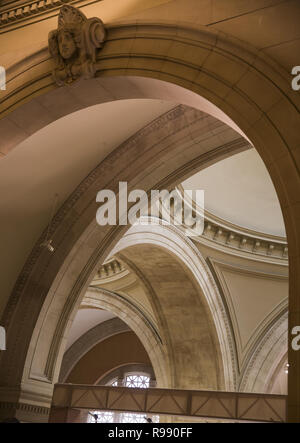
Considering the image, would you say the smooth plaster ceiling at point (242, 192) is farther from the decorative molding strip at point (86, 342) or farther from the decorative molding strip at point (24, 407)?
the decorative molding strip at point (86, 342)

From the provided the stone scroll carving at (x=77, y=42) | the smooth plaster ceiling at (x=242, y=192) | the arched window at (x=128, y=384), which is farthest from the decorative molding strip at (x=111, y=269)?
the stone scroll carving at (x=77, y=42)

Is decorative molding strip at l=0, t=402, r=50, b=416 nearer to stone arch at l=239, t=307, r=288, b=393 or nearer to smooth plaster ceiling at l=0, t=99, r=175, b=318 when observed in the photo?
smooth plaster ceiling at l=0, t=99, r=175, b=318

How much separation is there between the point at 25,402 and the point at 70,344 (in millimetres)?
11801

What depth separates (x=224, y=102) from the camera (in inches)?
170

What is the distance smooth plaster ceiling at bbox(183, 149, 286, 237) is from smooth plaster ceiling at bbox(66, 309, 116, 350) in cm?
621

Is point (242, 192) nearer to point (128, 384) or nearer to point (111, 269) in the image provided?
point (111, 269)

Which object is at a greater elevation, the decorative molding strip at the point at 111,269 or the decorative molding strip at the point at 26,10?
the decorative molding strip at the point at 111,269

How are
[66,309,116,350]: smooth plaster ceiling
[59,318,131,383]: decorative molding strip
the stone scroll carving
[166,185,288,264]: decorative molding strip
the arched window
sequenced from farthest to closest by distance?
[59,318,131,383]: decorative molding strip
[66,309,116,350]: smooth plaster ceiling
the arched window
[166,185,288,264]: decorative molding strip
the stone scroll carving

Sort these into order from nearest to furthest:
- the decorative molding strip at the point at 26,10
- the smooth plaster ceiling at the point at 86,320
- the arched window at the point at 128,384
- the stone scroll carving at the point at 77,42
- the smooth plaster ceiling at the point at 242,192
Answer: the stone scroll carving at the point at 77,42 < the decorative molding strip at the point at 26,10 < the smooth plaster ceiling at the point at 242,192 < the arched window at the point at 128,384 < the smooth plaster ceiling at the point at 86,320

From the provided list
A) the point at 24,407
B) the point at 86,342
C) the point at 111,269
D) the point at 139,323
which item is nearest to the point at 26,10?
the point at 24,407

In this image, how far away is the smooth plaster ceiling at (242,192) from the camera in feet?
44.5

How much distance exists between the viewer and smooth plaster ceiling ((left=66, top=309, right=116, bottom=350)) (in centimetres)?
1828

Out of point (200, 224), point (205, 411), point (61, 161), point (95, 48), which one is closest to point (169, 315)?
point (200, 224)

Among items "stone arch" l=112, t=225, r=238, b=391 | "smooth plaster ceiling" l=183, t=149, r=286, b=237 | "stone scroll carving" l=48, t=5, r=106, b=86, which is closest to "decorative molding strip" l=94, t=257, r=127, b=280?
"stone arch" l=112, t=225, r=238, b=391
